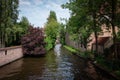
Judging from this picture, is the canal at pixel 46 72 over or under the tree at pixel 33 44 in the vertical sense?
under

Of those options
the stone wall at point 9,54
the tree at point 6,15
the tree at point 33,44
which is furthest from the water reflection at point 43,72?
the tree at point 6,15

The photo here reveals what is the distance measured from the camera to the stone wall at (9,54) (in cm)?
2314

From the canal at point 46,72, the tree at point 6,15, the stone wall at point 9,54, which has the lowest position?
the canal at point 46,72

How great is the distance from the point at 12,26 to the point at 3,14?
310 cm

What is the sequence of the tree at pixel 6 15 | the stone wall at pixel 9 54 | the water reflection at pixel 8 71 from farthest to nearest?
1. the tree at pixel 6 15
2. the stone wall at pixel 9 54
3. the water reflection at pixel 8 71

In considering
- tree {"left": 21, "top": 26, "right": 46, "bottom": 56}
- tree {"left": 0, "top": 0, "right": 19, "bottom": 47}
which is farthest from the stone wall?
tree {"left": 0, "top": 0, "right": 19, "bottom": 47}

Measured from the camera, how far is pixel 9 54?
1033 inches

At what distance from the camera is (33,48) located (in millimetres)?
33469

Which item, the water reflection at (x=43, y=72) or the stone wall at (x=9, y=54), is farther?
the stone wall at (x=9, y=54)

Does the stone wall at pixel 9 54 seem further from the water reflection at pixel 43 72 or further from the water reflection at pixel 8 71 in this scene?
the water reflection at pixel 8 71

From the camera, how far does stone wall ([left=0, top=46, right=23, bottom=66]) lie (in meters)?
23.1

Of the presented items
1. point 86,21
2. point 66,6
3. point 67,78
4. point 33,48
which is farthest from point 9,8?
point 67,78

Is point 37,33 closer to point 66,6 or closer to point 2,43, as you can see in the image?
point 2,43

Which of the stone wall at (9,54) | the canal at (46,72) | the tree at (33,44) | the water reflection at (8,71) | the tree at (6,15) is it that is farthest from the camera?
the tree at (6,15)
